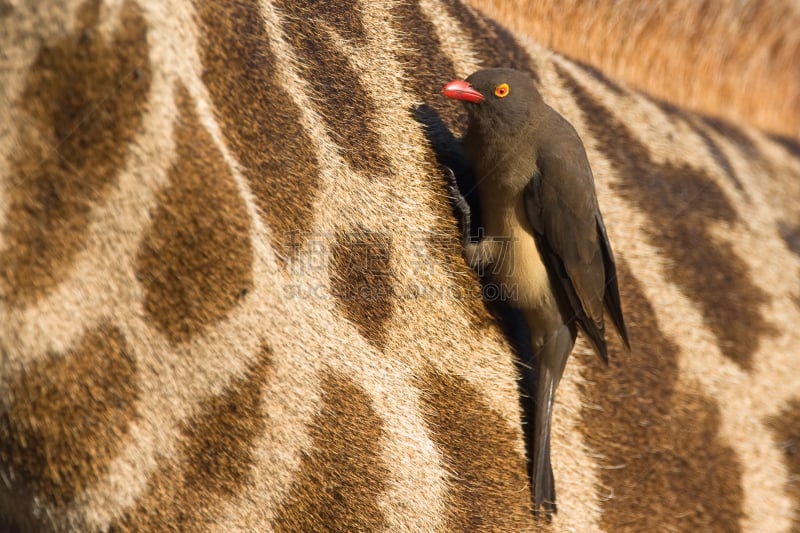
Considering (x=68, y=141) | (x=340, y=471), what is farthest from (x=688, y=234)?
(x=68, y=141)

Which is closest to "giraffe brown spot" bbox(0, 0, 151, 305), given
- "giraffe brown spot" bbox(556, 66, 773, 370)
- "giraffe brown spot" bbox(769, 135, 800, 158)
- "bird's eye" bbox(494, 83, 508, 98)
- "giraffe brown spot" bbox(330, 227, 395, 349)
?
"giraffe brown spot" bbox(330, 227, 395, 349)

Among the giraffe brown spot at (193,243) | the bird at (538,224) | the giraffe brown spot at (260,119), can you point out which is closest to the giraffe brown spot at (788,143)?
the bird at (538,224)

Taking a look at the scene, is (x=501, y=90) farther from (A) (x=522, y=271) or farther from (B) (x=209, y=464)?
(B) (x=209, y=464)

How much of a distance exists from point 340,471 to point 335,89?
101cm

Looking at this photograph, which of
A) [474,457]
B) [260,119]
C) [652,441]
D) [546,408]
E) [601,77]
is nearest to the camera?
[260,119]

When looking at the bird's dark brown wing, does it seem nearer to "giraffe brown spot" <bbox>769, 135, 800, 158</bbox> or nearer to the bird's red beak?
the bird's red beak

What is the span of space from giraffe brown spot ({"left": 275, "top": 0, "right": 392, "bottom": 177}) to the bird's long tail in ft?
2.31

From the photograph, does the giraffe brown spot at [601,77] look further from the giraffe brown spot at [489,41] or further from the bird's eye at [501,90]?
the bird's eye at [501,90]

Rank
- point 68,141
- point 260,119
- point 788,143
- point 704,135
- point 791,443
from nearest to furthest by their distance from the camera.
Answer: point 68,141, point 260,119, point 791,443, point 704,135, point 788,143

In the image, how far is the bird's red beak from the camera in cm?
262

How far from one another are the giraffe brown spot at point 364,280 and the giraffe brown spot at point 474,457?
8.5 inches

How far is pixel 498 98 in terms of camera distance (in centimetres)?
265

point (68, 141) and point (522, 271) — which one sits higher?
point (68, 141)

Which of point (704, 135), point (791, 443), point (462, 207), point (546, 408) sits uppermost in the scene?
point (462, 207)
